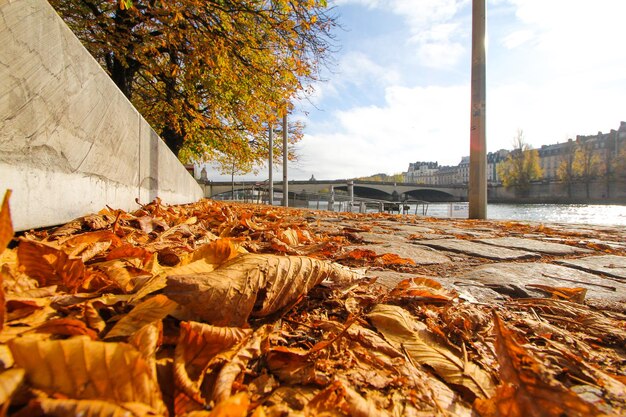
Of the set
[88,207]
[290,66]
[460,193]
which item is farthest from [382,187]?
[88,207]

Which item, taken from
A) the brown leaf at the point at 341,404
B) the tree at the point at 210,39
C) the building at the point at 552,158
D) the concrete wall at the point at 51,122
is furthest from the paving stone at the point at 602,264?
the building at the point at 552,158

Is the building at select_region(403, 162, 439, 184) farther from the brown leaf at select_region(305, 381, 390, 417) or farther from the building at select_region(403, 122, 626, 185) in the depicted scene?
the brown leaf at select_region(305, 381, 390, 417)

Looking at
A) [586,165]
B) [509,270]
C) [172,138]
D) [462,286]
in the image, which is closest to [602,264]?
[509,270]

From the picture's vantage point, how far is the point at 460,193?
50594 mm

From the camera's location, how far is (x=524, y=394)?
0.59 m

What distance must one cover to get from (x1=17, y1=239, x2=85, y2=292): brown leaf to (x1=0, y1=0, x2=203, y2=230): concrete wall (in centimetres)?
59

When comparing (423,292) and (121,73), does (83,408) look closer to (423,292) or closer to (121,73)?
(423,292)

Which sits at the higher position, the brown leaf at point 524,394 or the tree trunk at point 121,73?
the tree trunk at point 121,73

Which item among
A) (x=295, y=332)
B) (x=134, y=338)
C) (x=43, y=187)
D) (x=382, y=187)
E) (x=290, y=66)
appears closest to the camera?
(x=134, y=338)

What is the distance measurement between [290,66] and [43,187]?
22.6 ft

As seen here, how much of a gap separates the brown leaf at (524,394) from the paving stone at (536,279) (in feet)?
3.03

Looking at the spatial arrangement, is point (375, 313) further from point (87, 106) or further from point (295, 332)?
point (87, 106)

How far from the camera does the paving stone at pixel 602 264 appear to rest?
6.64ft

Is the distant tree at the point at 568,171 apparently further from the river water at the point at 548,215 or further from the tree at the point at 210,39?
the tree at the point at 210,39
